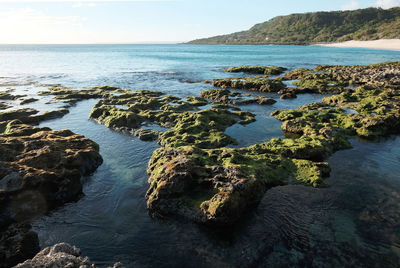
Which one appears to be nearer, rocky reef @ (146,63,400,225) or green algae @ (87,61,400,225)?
rocky reef @ (146,63,400,225)

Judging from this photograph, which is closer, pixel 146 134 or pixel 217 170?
pixel 217 170

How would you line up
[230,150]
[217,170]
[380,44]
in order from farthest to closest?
[380,44] < [230,150] < [217,170]

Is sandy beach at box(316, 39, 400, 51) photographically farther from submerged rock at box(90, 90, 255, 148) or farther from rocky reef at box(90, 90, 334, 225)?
rocky reef at box(90, 90, 334, 225)

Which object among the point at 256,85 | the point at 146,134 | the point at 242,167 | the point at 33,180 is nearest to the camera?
the point at 33,180

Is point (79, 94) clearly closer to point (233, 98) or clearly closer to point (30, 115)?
point (30, 115)

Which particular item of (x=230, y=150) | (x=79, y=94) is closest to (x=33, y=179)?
(x=230, y=150)

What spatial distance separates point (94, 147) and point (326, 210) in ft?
58.2

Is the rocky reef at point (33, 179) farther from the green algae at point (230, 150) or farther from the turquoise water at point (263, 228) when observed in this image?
the green algae at point (230, 150)

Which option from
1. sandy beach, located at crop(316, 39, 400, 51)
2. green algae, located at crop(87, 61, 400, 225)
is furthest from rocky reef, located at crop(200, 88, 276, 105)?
sandy beach, located at crop(316, 39, 400, 51)

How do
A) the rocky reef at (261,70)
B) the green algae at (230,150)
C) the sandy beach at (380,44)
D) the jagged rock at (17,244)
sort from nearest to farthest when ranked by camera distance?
the jagged rock at (17,244) < the green algae at (230,150) < the rocky reef at (261,70) < the sandy beach at (380,44)

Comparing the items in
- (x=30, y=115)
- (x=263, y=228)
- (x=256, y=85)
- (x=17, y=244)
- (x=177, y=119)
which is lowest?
(x=263, y=228)

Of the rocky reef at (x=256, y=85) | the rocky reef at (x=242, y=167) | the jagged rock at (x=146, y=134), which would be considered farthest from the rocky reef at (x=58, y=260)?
the rocky reef at (x=256, y=85)

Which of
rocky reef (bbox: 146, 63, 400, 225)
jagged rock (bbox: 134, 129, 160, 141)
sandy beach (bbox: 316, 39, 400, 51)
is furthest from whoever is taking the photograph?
sandy beach (bbox: 316, 39, 400, 51)

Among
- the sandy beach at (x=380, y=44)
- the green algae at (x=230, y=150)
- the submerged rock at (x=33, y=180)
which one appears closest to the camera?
the submerged rock at (x=33, y=180)
